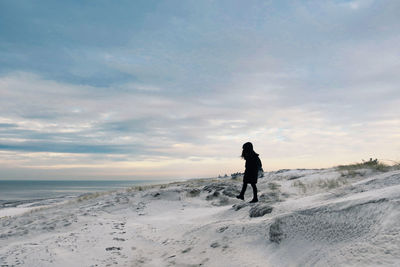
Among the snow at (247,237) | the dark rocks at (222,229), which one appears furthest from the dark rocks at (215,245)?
the dark rocks at (222,229)

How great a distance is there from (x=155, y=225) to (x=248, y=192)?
6804 millimetres

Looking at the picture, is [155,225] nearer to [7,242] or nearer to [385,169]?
[7,242]

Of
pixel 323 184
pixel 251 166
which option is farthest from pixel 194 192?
pixel 251 166

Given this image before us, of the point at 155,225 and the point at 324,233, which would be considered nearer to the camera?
the point at 324,233

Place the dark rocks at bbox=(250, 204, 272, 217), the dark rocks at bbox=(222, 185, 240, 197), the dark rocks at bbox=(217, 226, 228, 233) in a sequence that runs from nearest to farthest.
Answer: the dark rocks at bbox=(217, 226, 228, 233) < the dark rocks at bbox=(250, 204, 272, 217) < the dark rocks at bbox=(222, 185, 240, 197)

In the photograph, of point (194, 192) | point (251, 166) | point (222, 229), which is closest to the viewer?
point (222, 229)

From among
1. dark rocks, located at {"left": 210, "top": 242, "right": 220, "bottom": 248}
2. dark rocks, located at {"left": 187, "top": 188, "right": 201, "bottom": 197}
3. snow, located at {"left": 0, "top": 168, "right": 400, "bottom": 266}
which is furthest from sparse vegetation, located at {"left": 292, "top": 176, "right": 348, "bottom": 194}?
dark rocks, located at {"left": 210, "top": 242, "right": 220, "bottom": 248}

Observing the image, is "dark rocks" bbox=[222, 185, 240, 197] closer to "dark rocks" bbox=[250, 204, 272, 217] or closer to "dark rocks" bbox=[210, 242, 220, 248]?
"dark rocks" bbox=[250, 204, 272, 217]

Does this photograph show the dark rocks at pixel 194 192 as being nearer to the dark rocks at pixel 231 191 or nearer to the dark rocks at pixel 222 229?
the dark rocks at pixel 231 191

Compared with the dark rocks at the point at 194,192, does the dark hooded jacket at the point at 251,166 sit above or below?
above

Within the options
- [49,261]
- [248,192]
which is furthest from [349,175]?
[49,261]

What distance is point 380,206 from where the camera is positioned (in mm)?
4453

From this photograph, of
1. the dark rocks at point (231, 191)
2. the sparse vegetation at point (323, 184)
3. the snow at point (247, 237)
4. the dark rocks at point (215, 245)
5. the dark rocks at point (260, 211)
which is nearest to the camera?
the snow at point (247, 237)

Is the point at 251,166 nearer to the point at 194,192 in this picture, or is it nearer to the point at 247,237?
the point at 247,237
